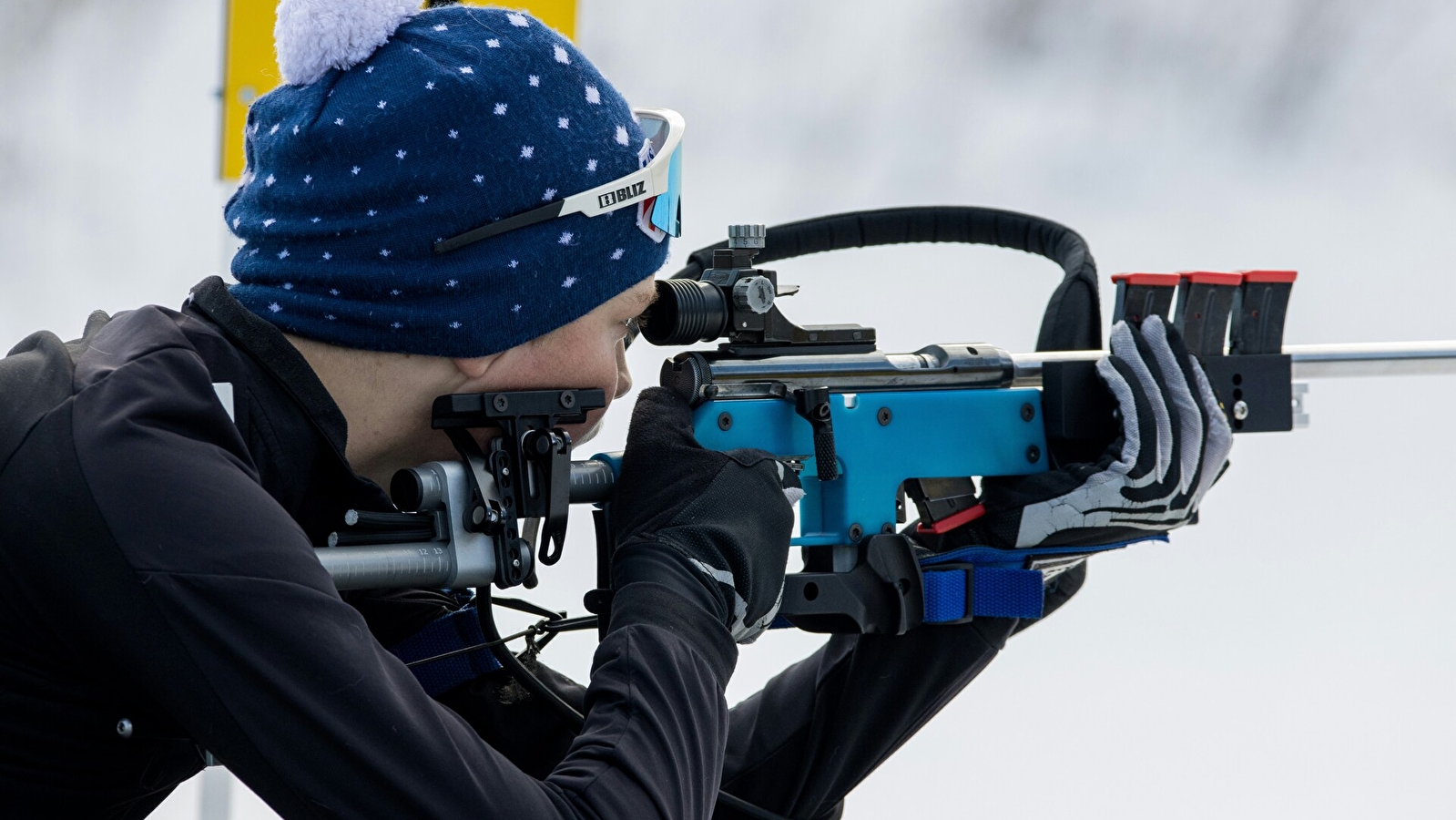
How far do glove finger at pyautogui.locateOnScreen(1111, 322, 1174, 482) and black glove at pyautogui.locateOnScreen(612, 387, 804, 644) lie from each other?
0.26 metres

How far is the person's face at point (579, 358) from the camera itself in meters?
0.79

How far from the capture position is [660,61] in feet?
6.12

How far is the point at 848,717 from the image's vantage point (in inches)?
38.6

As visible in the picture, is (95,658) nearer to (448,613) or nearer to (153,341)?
(153,341)

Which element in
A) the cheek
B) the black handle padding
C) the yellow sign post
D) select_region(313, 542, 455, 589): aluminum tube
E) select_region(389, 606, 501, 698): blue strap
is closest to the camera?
select_region(313, 542, 455, 589): aluminum tube

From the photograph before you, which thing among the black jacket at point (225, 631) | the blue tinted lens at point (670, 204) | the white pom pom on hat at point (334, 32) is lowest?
the black jacket at point (225, 631)

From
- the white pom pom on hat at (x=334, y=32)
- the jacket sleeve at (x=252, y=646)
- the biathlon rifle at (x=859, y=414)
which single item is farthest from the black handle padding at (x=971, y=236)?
the jacket sleeve at (x=252, y=646)

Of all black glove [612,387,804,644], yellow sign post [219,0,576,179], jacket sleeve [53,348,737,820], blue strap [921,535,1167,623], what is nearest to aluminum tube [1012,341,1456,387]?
blue strap [921,535,1167,623]

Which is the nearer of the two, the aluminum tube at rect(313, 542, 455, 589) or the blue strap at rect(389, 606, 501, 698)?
the aluminum tube at rect(313, 542, 455, 589)

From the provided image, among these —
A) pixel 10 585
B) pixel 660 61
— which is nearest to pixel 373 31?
pixel 10 585

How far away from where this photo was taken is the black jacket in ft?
1.92

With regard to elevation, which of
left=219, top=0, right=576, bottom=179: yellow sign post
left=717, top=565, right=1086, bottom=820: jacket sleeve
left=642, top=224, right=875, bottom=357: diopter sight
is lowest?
left=717, top=565, right=1086, bottom=820: jacket sleeve

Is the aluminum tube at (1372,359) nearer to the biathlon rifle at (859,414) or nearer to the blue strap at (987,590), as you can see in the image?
the biathlon rifle at (859,414)

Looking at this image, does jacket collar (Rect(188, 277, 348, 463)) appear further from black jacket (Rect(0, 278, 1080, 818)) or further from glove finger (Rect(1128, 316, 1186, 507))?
glove finger (Rect(1128, 316, 1186, 507))
